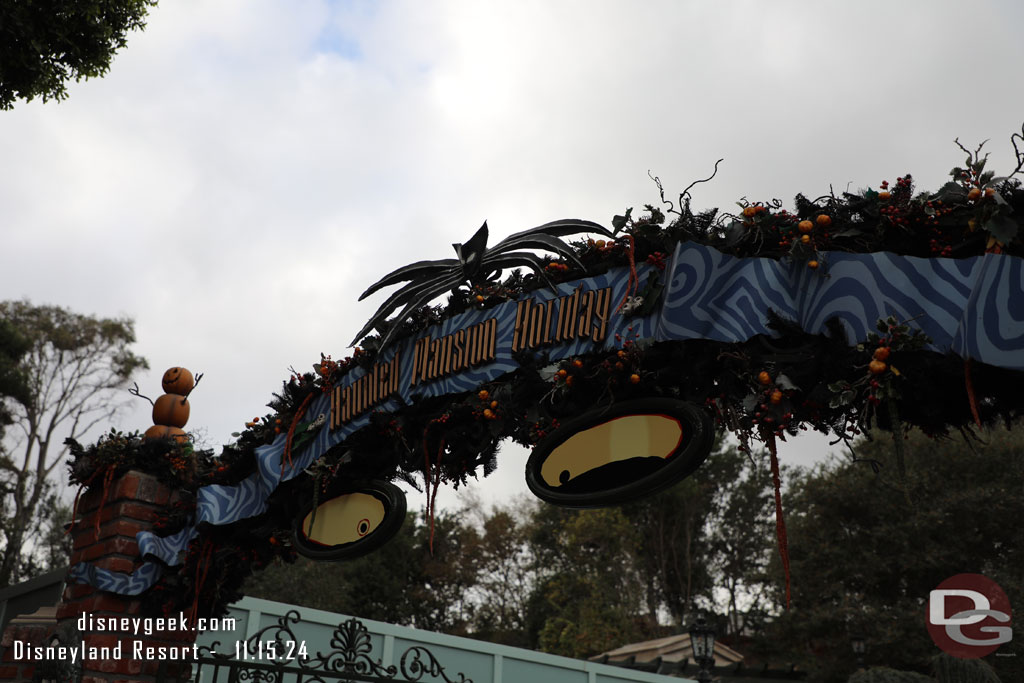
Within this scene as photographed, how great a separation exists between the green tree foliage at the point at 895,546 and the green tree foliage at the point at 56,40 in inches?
625

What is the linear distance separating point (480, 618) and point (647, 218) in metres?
26.3

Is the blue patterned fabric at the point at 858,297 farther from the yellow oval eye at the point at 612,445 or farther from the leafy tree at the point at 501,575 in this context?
the leafy tree at the point at 501,575

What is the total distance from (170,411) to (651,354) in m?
4.12

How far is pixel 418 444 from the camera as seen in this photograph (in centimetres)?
Result: 480

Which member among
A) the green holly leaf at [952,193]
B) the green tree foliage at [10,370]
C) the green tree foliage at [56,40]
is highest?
the green tree foliage at [10,370]

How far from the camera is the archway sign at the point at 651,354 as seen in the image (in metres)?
3.15

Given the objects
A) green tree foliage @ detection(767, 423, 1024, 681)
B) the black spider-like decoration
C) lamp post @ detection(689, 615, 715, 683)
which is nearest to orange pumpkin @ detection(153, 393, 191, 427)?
the black spider-like decoration

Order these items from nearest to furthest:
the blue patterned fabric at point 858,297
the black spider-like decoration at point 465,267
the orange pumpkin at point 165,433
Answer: the blue patterned fabric at point 858,297
the black spider-like decoration at point 465,267
the orange pumpkin at point 165,433

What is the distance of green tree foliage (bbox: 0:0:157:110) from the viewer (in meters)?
7.24

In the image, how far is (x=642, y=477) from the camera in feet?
12.0

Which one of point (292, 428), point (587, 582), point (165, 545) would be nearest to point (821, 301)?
point (292, 428)

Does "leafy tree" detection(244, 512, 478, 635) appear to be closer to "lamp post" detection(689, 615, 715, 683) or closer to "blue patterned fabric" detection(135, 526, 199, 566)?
"lamp post" detection(689, 615, 715, 683)

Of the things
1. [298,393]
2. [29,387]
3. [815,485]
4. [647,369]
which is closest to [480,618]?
[815,485]

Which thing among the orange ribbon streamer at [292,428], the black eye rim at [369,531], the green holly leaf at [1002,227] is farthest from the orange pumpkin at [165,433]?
the green holly leaf at [1002,227]
